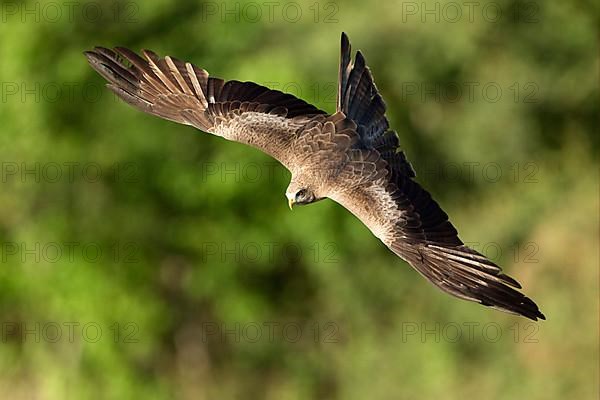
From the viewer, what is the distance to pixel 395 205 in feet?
35.2

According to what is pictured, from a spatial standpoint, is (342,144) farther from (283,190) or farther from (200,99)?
(283,190)

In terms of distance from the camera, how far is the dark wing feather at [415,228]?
9898 millimetres

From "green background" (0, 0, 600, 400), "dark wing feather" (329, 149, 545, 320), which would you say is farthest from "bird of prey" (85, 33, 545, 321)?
"green background" (0, 0, 600, 400)

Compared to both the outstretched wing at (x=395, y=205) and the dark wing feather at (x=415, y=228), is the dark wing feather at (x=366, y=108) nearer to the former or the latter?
the outstretched wing at (x=395, y=205)

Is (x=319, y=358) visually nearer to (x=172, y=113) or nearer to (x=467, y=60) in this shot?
(x=467, y=60)

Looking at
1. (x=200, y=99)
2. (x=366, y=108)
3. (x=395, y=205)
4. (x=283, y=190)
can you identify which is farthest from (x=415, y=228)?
(x=283, y=190)

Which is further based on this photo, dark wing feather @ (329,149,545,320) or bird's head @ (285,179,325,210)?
bird's head @ (285,179,325,210)

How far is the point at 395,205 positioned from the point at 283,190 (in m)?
11.5

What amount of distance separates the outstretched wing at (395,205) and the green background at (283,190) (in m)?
9.52

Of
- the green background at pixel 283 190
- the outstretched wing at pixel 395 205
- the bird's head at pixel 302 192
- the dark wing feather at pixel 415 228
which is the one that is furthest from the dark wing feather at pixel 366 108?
the green background at pixel 283 190

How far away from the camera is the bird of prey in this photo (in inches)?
404

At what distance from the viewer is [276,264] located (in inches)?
930

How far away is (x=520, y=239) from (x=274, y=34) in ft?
17.8

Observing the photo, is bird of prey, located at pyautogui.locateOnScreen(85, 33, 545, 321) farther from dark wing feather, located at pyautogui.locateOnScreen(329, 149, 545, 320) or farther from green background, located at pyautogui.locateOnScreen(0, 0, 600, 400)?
green background, located at pyautogui.locateOnScreen(0, 0, 600, 400)
